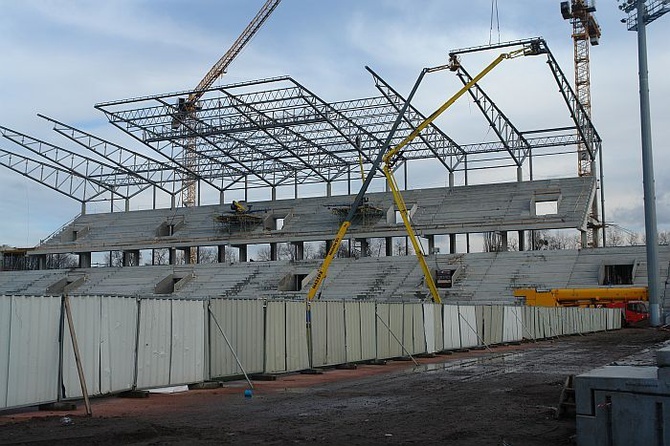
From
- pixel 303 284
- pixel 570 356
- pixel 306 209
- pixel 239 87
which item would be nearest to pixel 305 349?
pixel 570 356

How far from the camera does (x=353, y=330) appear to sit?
2261cm

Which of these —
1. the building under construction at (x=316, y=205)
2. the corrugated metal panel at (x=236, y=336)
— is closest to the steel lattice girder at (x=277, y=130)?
the building under construction at (x=316, y=205)

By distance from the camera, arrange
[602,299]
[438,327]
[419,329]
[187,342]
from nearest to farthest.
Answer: [187,342] → [419,329] → [438,327] → [602,299]

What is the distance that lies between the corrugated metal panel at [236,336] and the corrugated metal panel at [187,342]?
1.20ft

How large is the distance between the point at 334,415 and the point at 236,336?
6.29 meters

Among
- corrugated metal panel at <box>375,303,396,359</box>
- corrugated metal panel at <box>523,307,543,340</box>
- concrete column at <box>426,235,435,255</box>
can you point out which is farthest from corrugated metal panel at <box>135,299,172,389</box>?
concrete column at <box>426,235,435,255</box>

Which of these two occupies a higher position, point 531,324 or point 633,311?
point 633,311

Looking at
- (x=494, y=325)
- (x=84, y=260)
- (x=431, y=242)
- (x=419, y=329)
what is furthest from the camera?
(x=84, y=260)

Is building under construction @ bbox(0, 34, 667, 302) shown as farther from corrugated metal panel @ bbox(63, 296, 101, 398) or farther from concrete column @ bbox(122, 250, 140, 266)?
corrugated metal panel @ bbox(63, 296, 101, 398)

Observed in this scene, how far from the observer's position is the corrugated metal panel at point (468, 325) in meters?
31.0

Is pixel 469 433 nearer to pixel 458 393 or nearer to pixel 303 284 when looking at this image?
pixel 458 393

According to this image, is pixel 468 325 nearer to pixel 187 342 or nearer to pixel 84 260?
pixel 187 342

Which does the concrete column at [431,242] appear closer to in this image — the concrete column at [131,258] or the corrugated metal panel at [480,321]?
the corrugated metal panel at [480,321]

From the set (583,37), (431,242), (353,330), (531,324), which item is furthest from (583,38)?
(353,330)
